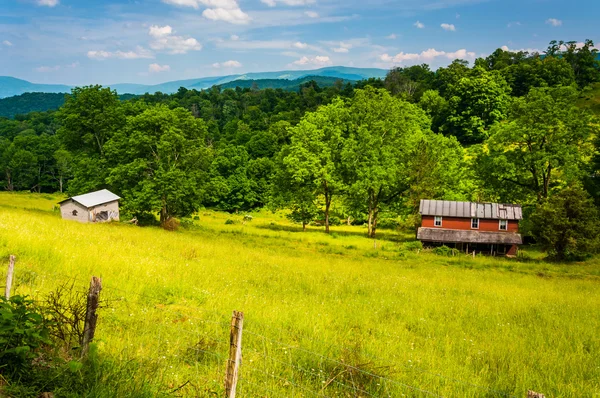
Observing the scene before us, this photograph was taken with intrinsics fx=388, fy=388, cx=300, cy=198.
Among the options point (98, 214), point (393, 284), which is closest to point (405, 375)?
point (393, 284)

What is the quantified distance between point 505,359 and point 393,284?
31.5ft

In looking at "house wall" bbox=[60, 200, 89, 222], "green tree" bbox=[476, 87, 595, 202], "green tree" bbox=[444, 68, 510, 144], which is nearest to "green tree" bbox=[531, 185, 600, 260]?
"green tree" bbox=[476, 87, 595, 202]

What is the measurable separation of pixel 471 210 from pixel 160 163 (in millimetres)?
33655

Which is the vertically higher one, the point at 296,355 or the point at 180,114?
the point at 180,114

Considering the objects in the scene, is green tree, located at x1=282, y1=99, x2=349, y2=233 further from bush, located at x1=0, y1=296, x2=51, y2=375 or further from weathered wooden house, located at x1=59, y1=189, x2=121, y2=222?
bush, located at x1=0, y1=296, x2=51, y2=375

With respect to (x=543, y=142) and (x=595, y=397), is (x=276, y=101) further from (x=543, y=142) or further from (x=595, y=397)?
(x=595, y=397)

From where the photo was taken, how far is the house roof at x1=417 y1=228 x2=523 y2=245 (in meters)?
40.2

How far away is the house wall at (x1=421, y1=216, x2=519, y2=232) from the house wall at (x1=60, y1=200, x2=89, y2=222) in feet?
117

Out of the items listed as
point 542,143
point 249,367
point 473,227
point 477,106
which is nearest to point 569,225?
point 473,227

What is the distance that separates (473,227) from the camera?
42312 mm

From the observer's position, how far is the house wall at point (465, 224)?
4162 centimetres

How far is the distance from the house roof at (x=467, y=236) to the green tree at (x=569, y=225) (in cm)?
512

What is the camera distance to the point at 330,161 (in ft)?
158

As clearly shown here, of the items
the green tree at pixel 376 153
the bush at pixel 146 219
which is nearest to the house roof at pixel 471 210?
the green tree at pixel 376 153
